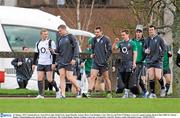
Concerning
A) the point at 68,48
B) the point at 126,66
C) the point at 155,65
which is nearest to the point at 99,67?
the point at 126,66

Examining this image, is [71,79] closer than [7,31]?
Yes

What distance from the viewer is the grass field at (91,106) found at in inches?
601

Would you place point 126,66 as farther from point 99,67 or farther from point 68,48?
point 68,48

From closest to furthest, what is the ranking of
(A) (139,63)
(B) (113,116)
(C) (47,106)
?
(B) (113,116) → (C) (47,106) → (A) (139,63)

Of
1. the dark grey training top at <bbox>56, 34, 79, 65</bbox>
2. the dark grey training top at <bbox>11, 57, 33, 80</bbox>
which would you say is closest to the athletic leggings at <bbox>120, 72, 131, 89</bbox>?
the dark grey training top at <bbox>56, 34, 79, 65</bbox>

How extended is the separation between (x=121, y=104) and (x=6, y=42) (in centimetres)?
1438

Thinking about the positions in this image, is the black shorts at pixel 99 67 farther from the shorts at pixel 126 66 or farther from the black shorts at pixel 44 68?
the black shorts at pixel 44 68

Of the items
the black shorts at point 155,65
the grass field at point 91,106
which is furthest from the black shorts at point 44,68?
the grass field at point 91,106

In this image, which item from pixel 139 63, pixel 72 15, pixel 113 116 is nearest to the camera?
pixel 113 116

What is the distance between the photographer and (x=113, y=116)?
12.7 metres

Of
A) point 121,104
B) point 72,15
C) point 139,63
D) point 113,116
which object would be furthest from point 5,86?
point 72,15

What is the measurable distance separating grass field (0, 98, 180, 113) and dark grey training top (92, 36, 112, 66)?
183 inches

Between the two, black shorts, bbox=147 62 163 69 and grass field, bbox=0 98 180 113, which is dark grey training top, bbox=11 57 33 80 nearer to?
black shorts, bbox=147 62 163 69

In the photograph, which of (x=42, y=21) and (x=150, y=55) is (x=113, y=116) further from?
(x=42, y=21)
